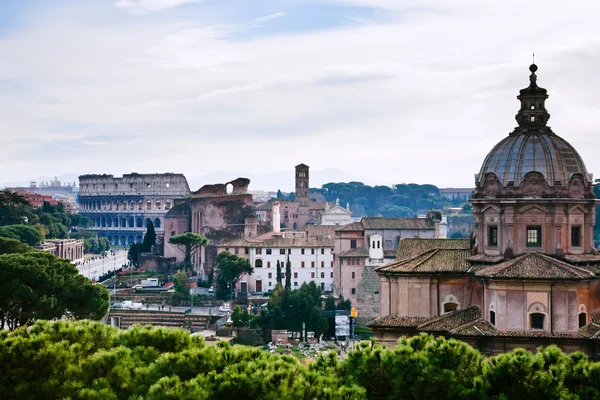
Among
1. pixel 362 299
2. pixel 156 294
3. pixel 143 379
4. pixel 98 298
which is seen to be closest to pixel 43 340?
pixel 143 379

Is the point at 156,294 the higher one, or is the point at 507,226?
the point at 507,226

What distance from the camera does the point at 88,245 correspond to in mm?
111188

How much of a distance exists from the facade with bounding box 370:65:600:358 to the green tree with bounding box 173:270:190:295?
3848 centimetres

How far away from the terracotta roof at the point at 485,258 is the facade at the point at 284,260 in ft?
136

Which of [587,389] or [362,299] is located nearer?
[587,389]

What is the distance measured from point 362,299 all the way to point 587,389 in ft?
134

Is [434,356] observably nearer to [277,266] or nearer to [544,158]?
[544,158]

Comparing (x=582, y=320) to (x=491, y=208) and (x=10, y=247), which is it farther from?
(x=10, y=247)

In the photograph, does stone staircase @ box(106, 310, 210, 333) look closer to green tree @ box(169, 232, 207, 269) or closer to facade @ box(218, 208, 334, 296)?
facade @ box(218, 208, 334, 296)

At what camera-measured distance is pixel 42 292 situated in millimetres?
34250

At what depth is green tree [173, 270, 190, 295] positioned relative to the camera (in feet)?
221

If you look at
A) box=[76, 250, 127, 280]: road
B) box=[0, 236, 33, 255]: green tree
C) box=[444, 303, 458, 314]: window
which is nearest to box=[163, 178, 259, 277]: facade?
box=[76, 250, 127, 280]: road

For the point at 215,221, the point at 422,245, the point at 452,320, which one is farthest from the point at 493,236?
the point at 215,221

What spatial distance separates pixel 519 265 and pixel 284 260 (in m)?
45.0
